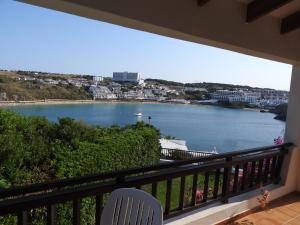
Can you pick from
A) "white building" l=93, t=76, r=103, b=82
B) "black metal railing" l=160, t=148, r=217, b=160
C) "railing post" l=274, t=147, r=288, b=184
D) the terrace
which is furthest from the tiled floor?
"white building" l=93, t=76, r=103, b=82

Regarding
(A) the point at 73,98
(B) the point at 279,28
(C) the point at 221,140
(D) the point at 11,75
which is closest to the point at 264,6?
(B) the point at 279,28

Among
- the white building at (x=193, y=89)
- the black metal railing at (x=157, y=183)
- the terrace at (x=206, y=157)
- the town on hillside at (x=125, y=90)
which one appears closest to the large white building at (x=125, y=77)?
the town on hillside at (x=125, y=90)

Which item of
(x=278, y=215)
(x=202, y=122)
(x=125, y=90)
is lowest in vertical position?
(x=202, y=122)

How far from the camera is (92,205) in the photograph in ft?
21.5

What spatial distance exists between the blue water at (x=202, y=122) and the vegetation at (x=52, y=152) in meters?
15.9

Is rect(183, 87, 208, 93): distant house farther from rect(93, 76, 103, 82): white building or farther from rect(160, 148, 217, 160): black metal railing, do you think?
rect(160, 148, 217, 160): black metal railing

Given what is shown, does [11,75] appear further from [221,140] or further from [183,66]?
[221,140]

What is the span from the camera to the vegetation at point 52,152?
5.24 m

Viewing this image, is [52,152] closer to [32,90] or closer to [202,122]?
[32,90]

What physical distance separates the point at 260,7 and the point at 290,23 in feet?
2.33

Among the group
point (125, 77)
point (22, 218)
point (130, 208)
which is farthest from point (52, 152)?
point (125, 77)

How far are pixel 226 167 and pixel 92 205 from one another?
4.22 m

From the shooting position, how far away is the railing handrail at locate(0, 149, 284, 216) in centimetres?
150

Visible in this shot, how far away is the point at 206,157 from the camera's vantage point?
275 cm
